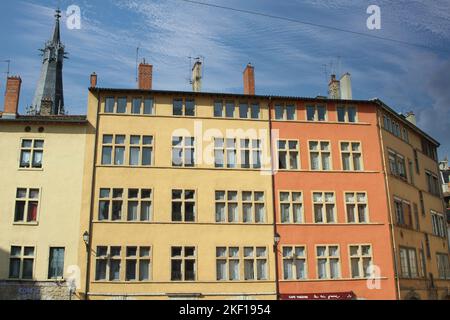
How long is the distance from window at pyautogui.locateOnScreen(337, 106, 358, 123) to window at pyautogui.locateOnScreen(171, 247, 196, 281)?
12748 millimetres

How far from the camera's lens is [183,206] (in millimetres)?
27547

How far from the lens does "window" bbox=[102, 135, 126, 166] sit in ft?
Result: 91.5

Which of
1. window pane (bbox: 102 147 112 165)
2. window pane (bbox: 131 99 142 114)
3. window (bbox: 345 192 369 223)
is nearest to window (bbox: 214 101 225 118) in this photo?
window pane (bbox: 131 99 142 114)

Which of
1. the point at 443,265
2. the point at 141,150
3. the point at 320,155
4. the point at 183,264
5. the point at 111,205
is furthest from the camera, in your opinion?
the point at 443,265

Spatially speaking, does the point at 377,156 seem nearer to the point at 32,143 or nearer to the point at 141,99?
the point at 141,99

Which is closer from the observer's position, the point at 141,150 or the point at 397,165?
the point at 141,150

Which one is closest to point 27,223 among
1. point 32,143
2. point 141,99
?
point 32,143

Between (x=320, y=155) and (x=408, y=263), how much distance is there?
28.9 ft

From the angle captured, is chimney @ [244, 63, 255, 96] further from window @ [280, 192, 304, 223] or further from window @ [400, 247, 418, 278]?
window @ [400, 247, 418, 278]

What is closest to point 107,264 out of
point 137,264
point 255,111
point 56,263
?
point 137,264

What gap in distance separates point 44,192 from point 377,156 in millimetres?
20062

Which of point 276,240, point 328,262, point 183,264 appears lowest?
point 183,264

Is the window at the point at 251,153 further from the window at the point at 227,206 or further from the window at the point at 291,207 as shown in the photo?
the window at the point at 291,207

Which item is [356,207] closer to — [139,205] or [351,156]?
[351,156]
